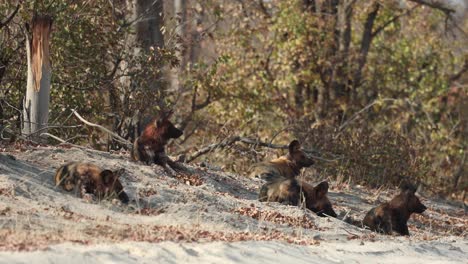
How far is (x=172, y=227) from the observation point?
9867mm

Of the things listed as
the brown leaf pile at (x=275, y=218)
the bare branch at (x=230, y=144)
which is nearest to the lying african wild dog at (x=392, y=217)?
the brown leaf pile at (x=275, y=218)

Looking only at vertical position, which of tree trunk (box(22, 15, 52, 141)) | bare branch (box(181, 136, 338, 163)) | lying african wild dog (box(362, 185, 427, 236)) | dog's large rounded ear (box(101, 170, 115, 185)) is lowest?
lying african wild dog (box(362, 185, 427, 236))

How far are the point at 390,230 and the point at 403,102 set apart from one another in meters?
12.7

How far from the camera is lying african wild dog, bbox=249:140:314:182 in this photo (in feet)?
52.4

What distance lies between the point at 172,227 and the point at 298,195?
11.5 feet

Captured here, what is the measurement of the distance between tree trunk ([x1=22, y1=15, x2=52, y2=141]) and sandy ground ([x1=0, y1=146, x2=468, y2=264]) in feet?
3.91

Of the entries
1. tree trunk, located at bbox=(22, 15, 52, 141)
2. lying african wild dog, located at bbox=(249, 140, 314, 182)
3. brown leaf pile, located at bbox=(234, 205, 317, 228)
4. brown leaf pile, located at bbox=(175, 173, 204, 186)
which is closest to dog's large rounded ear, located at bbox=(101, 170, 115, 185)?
brown leaf pile, located at bbox=(234, 205, 317, 228)

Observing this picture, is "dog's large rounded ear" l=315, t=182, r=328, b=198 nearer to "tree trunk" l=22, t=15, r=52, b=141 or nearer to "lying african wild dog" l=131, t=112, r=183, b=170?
"lying african wild dog" l=131, t=112, r=183, b=170

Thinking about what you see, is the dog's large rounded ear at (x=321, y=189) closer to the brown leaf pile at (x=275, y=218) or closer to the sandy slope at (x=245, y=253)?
the brown leaf pile at (x=275, y=218)

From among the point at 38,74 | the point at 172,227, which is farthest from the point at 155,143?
the point at 172,227

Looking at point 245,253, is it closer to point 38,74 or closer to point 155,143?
point 155,143

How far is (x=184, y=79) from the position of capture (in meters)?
20.9

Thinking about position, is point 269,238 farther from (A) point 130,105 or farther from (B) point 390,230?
(A) point 130,105

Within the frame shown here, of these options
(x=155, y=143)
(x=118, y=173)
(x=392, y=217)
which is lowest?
(x=392, y=217)
